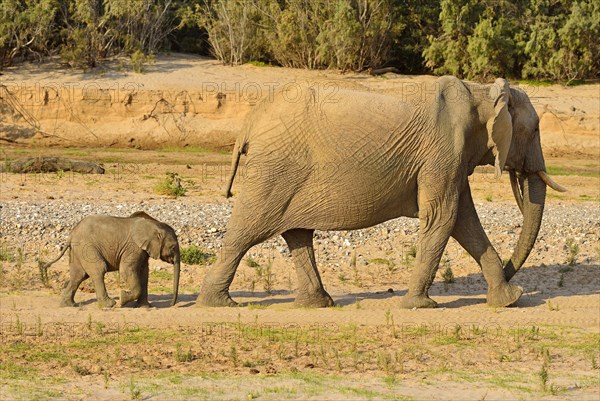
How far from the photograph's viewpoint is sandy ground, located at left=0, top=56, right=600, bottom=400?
375 inches

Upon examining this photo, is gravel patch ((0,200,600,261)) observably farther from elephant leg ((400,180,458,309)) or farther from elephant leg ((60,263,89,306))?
elephant leg ((400,180,458,309))

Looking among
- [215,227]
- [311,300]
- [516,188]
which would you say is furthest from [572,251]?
[215,227]

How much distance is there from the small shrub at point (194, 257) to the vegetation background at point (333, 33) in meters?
13.8

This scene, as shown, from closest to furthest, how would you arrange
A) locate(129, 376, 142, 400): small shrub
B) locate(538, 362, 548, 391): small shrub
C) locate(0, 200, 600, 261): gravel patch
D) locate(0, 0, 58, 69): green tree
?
locate(129, 376, 142, 400): small shrub, locate(538, 362, 548, 391): small shrub, locate(0, 200, 600, 261): gravel patch, locate(0, 0, 58, 69): green tree

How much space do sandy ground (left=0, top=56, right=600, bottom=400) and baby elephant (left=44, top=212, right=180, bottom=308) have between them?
263 millimetres

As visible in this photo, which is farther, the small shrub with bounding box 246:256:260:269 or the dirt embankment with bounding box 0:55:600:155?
the dirt embankment with bounding box 0:55:600:155

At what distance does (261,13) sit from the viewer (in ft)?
99.3

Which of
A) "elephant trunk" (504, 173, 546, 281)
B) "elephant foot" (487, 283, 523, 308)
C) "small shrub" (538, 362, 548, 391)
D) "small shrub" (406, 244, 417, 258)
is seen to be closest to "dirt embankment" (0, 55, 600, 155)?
"small shrub" (406, 244, 417, 258)

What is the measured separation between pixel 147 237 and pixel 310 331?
190 centimetres

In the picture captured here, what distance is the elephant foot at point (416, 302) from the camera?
12.4 metres

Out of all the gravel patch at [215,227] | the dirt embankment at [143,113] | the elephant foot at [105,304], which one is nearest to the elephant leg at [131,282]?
the elephant foot at [105,304]

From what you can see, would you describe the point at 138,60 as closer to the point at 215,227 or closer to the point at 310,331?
the point at 215,227

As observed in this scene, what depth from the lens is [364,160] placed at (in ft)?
39.1

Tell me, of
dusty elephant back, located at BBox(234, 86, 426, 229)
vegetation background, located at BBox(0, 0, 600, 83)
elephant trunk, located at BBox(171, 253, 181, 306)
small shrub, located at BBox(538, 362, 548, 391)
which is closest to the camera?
small shrub, located at BBox(538, 362, 548, 391)
